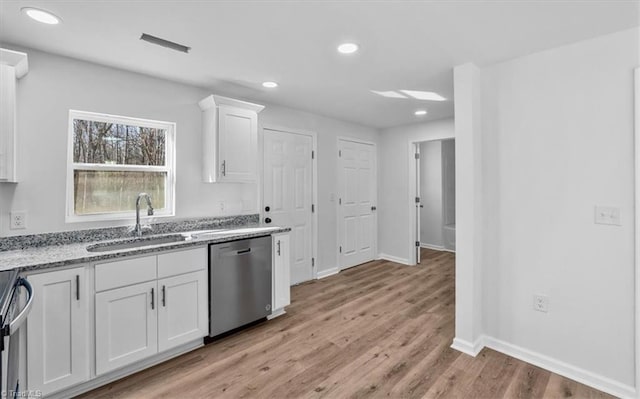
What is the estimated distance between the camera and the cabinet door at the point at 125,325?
2031 millimetres

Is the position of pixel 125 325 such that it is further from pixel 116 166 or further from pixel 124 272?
pixel 116 166

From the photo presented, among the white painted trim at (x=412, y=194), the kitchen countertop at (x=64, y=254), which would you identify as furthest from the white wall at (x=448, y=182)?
the kitchen countertop at (x=64, y=254)

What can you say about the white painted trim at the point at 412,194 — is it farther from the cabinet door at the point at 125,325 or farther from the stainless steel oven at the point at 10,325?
the stainless steel oven at the point at 10,325

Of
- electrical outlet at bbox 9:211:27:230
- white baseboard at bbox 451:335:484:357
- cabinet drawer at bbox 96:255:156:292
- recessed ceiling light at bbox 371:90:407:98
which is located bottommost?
white baseboard at bbox 451:335:484:357

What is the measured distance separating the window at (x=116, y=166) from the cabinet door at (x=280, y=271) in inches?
43.0

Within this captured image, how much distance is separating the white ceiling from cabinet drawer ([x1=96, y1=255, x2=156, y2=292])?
5.05 feet

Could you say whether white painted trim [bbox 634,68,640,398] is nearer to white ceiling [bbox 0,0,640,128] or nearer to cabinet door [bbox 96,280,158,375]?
white ceiling [bbox 0,0,640,128]

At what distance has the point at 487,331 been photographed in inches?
101

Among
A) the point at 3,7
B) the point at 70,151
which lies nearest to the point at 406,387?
the point at 70,151

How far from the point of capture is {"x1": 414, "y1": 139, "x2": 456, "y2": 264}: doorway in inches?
247

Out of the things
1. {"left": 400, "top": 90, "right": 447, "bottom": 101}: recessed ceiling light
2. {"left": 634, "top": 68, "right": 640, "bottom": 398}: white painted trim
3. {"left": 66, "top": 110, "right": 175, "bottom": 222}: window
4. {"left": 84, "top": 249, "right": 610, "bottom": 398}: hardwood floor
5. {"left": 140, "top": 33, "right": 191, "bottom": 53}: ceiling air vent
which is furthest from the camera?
{"left": 400, "top": 90, "right": 447, "bottom": 101}: recessed ceiling light

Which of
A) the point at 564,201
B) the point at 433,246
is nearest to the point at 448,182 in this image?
the point at 433,246

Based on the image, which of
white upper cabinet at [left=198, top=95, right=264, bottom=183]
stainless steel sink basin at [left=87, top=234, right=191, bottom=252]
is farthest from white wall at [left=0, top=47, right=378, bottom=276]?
stainless steel sink basin at [left=87, top=234, right=191, bottom=252]

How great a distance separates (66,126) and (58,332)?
153cm
